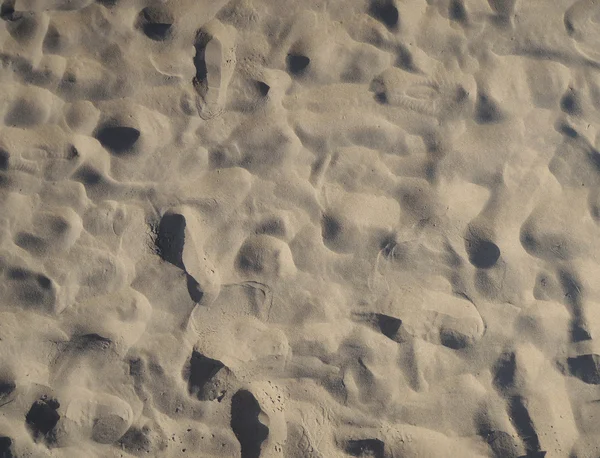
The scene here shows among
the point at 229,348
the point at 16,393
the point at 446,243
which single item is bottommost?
the point at 16,393

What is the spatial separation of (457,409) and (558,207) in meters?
1.00

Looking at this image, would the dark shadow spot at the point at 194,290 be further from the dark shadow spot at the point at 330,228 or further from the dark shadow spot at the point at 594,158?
the dark shadow spot at the point at 594,158

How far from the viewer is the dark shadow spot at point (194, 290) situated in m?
2.10

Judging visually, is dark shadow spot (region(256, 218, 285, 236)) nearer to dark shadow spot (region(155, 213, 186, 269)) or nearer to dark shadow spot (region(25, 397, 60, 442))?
dark shadow spot (region(155, 213, 186, 269))

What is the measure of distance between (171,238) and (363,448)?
1187 mm

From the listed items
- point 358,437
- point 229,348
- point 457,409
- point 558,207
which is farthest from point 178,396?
point 558,207

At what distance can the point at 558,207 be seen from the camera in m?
2.23

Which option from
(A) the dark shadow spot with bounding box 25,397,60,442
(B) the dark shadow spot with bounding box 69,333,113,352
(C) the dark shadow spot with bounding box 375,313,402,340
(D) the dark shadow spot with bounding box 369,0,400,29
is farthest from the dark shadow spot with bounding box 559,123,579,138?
(A) the dark shadow spot with bounding box 25,397,60,442

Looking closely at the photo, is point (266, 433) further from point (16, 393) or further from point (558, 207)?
point (558, 207)

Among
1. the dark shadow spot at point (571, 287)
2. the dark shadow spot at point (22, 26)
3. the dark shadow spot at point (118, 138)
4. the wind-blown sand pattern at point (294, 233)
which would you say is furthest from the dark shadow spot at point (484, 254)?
the dark shadow spot at point (22, 26)

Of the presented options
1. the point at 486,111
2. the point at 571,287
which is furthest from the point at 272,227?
the point at 571,287

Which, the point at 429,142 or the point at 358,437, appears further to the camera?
the point at 429,142

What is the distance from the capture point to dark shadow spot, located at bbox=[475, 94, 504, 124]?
2.27 meters

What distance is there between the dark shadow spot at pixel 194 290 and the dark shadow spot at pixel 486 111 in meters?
1.45
